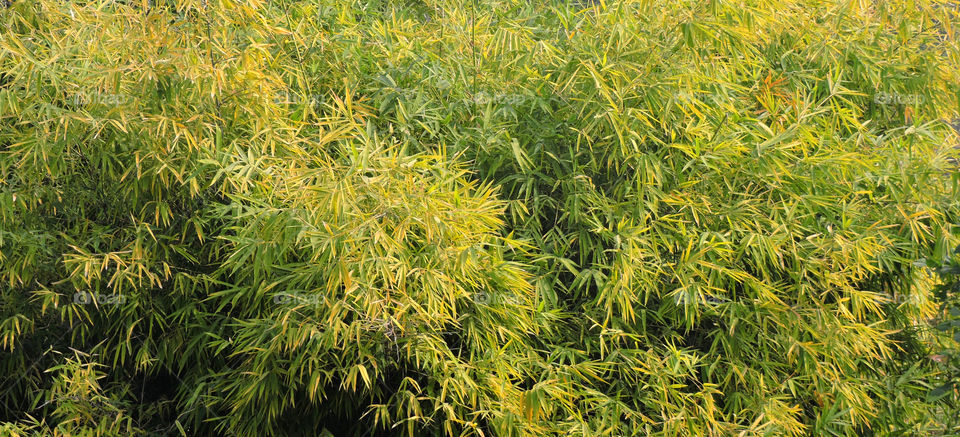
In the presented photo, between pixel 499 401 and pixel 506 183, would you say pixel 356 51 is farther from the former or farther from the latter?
pixel 499 401

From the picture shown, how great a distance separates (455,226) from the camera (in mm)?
3049

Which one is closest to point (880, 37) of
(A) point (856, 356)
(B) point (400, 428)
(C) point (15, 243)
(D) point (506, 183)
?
(A) point (856, 356)

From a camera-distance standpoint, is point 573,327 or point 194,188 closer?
point 194,188

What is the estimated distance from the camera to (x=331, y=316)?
9.16 feet

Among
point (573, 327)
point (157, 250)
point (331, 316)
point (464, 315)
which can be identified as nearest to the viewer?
point (331, 316)

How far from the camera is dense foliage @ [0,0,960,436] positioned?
3035mm

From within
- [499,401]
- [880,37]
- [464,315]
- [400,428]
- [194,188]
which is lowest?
[400,428]

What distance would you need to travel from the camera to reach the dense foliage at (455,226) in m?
3.04

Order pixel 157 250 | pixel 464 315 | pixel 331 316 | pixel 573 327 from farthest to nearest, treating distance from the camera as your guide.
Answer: pixel 573 327 → pixel 157 250 → pixel 464 315 → pixel 331 316

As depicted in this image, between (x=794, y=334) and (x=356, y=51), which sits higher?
(x=356, y=51)

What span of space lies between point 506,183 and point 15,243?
1883 mm

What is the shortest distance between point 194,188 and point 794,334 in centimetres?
228

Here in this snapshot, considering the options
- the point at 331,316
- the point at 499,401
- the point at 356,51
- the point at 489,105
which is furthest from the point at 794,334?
the point at 356,51

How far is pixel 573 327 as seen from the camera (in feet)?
11.6
